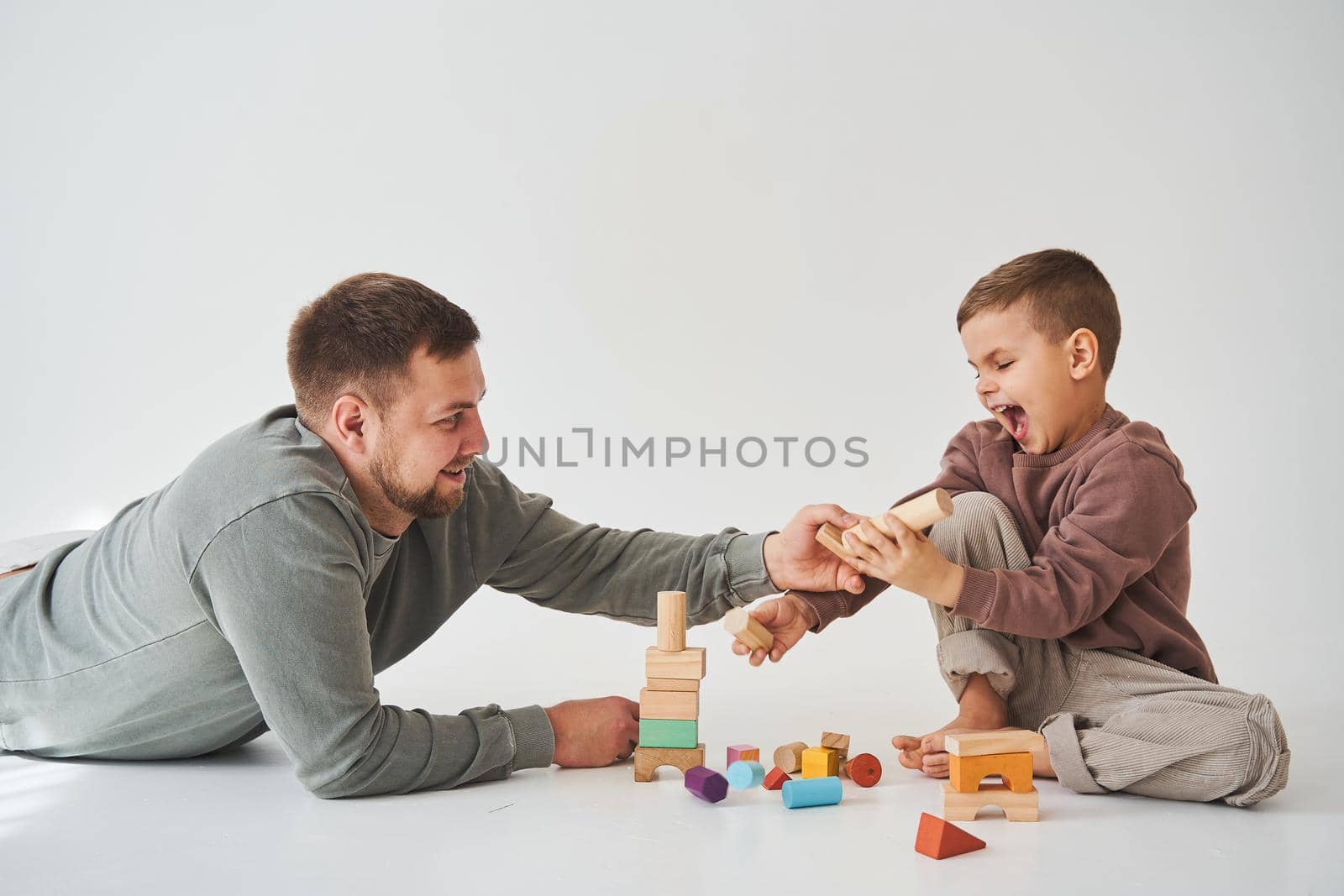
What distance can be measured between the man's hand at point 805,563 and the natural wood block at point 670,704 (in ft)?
1.00

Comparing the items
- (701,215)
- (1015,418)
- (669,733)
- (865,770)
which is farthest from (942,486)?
(701,215)

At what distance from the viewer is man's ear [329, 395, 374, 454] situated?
63.3 inches

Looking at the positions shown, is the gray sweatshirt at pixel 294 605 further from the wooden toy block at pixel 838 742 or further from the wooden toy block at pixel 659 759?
the wooden toy block at pixel 838 742

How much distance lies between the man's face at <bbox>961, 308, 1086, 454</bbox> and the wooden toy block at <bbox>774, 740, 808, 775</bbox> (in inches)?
24.9

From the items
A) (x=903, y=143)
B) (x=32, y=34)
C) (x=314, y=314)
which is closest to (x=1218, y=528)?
(x=903, y=143)

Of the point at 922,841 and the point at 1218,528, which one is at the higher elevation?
the point at 1218,528

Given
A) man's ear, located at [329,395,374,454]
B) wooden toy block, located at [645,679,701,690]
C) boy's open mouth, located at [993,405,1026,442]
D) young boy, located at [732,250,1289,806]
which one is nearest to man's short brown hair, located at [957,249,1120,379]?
young boy, located at [732,250,1289,806]

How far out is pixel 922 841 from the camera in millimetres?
1293

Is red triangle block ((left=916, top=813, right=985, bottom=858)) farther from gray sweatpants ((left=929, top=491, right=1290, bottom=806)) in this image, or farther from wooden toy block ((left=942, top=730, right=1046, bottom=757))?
gray sweatpants ((left=929, top=491, right=1290, bottom=806))

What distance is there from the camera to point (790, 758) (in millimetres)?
1647

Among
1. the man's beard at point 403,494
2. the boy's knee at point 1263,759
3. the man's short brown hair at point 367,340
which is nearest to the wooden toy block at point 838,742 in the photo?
the boy's knee at point 1263,759

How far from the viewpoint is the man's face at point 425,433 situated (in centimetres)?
161

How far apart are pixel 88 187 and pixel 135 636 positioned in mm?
2919

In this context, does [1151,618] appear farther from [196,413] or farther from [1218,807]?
[196,413]
